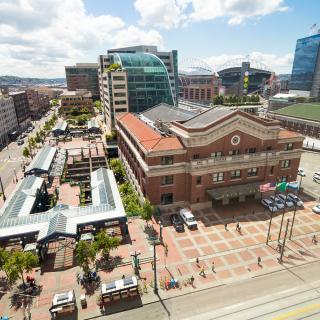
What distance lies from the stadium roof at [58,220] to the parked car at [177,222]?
1049 cm

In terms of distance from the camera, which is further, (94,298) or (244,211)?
(244,211)

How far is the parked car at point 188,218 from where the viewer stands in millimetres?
48531

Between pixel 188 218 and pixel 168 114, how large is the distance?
37190mm

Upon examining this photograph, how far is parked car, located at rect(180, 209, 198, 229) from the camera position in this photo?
159 feet

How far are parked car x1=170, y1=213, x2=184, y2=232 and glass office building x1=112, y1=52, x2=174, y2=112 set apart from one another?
78.8m

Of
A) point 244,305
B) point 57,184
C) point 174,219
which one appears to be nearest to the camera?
point 244,305

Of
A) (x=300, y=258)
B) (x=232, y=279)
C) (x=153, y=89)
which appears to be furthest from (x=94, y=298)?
(x=153, y=89)

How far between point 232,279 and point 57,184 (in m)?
51.1

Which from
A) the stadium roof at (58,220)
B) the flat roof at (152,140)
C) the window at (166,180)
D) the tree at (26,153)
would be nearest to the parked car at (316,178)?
the flat roof at (152,140)

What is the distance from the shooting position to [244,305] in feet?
106

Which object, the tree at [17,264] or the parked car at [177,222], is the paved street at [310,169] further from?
the tree at [17,264]

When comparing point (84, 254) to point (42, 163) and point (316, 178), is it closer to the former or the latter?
point (42, 163)

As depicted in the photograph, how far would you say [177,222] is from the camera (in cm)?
4909

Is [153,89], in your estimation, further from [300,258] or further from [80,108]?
[300,258]
